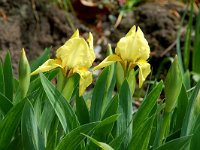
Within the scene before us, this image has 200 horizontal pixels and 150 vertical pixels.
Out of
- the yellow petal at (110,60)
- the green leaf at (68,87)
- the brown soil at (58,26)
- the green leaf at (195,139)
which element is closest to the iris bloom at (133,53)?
the yellow petal at (110,60)

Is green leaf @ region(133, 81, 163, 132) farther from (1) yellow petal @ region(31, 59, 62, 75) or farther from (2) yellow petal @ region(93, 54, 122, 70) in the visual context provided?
(1) yellow petal @ region(31, 59, 62, 75)

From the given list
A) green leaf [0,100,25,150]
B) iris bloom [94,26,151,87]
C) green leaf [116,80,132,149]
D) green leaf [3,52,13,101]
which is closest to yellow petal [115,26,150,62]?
iris bloom [94,26,151,87]

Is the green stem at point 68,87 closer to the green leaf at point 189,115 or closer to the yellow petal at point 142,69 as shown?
the yellow petal at point 142,69

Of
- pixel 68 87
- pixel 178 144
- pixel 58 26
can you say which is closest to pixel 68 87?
pixel 68 87

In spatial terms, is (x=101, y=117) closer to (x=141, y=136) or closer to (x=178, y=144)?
(x=141, y=136)

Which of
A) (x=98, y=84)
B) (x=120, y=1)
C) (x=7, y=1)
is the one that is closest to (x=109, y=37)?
(x=120, y=1)

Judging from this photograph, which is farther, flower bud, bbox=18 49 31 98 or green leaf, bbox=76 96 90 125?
green leaf, bbox=76 96 90 125
